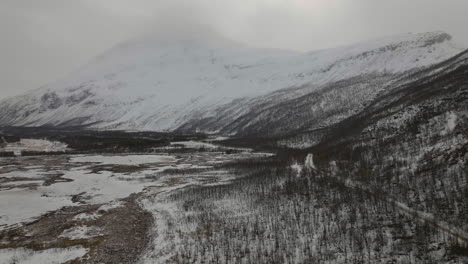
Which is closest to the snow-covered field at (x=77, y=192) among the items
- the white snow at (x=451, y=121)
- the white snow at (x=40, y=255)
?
the white snow at (x=40, y=255)

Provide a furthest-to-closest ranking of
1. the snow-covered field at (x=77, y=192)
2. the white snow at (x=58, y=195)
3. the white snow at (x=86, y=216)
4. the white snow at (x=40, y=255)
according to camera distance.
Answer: the white snow at (x=58, y=195) < the white snow at (x=86, y=216) < the snow-covered field at (x=77, y=192) < the white snow at (x=40, y=255)

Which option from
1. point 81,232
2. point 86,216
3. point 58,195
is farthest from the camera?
point 58,195

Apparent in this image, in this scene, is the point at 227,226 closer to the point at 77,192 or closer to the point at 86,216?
the point at 86,216

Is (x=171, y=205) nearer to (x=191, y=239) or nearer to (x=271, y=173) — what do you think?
(x=191, y=239)

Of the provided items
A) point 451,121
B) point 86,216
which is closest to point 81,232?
point 86,216

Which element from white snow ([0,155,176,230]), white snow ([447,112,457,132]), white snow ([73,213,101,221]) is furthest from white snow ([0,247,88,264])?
white snow ([447,112,457,132])

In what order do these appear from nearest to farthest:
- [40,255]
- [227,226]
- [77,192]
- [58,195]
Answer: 1. [40,255]
2. [227,226]
3. [58,195]
4. [77,192]

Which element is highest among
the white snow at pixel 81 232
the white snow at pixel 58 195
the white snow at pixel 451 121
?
the white snow at pixel 451 121

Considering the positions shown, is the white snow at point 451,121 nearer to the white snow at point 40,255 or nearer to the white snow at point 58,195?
the white snow at point 40,255

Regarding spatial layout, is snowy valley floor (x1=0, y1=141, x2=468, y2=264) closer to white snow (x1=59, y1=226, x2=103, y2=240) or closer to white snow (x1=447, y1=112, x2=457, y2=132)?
white snow (x1=59, y1=226, x2=103, y2=240)
